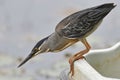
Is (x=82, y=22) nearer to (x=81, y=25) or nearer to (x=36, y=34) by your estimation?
(x=81, y=25)

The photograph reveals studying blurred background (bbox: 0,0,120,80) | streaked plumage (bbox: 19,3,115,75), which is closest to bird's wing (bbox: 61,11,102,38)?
streaked plumage (bbox: 19,3,115,75)

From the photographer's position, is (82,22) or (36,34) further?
(36,34)

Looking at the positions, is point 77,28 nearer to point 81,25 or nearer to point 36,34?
point 81,25

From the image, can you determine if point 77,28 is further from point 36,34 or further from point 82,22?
point 36,34

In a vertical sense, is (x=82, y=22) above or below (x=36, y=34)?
above

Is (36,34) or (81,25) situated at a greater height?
(81,25)

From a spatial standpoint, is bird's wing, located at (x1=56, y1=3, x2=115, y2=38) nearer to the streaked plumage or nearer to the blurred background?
the streaked plumage

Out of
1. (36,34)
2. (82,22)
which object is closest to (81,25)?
(82,22)

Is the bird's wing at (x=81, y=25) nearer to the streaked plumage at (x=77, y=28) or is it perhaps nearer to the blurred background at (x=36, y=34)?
the streaked plumage at (x=77, y=28)

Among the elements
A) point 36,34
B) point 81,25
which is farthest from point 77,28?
point 36,34
